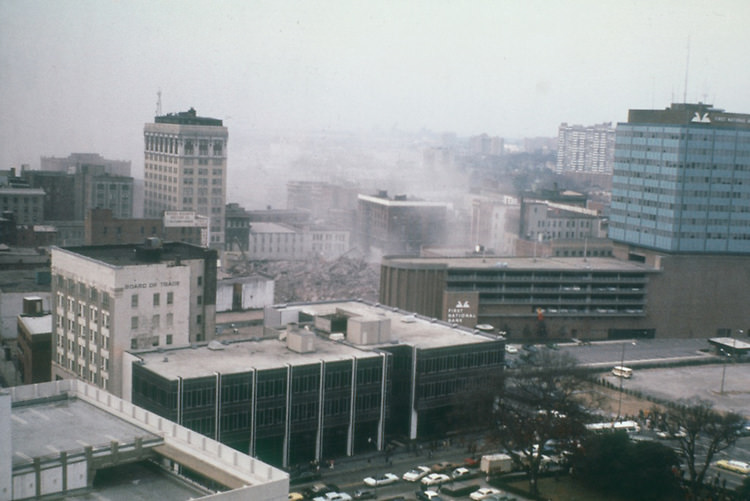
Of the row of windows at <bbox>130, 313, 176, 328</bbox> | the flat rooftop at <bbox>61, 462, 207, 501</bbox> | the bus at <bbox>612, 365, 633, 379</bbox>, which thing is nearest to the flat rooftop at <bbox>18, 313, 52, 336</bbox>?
the row of windows at <bbox>130, 313, 176, 328</bbox>

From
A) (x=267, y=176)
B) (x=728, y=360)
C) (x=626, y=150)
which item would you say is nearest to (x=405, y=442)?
(x=728, y=360)

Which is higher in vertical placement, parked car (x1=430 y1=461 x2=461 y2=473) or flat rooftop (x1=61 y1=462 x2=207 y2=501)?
flat rooftop (x1=61 y1=462 x2=207 y2=501)

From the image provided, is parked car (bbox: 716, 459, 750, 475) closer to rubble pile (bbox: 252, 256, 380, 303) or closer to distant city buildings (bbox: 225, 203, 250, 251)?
rubble pile (bbox: 252, 256, 380, 303)

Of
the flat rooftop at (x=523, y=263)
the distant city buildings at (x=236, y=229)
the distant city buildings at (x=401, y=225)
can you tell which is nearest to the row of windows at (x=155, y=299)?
the flat rooftop at (x=523, y=263)

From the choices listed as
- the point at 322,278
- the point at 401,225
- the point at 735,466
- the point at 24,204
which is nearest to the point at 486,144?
the point at 401,225

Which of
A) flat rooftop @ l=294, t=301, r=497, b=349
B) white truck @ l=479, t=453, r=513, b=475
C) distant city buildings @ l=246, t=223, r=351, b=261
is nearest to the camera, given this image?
white truck @ l=479, t=453, r=513, b=475

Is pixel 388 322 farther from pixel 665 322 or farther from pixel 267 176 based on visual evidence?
pixel 267 176
